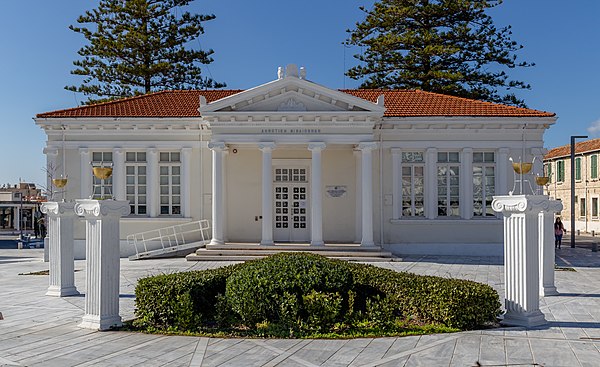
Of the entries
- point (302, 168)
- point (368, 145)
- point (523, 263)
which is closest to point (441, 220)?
point (368, 145)

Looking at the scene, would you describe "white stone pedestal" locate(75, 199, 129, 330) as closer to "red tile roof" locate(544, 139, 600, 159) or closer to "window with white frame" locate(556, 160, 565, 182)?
"red tile roof" locate(544, 139, 600, 159)

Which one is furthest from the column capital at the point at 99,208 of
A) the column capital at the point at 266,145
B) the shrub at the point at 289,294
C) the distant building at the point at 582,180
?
the distant building at the point at 582,180

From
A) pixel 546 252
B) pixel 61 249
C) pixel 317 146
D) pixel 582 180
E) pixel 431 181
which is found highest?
pixel 317 146

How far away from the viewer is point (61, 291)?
12359 millimetres

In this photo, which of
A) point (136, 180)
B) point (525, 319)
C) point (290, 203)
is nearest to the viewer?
point (525, 319)

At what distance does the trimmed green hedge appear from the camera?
8.78 metres

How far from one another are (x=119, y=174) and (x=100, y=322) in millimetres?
12112

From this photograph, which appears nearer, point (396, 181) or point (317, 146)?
point (317, 146)

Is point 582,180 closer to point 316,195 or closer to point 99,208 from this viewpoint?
point 316,195

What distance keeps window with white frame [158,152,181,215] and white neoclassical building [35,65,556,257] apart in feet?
0.11

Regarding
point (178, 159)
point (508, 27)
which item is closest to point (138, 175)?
point (178, 159)

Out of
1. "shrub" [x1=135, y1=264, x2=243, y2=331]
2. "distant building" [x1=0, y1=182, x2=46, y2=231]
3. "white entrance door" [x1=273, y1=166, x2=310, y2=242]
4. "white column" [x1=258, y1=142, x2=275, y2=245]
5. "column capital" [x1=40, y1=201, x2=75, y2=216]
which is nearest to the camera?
"shrub" [x1=135, y1=264, x2=243, y2=331]

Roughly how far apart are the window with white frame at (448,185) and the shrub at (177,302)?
12719 mm

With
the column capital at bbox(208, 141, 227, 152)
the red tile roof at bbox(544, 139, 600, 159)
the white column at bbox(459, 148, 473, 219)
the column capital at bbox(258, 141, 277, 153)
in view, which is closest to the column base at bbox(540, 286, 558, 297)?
the white column at bbox(459, 148, 473, 219)
